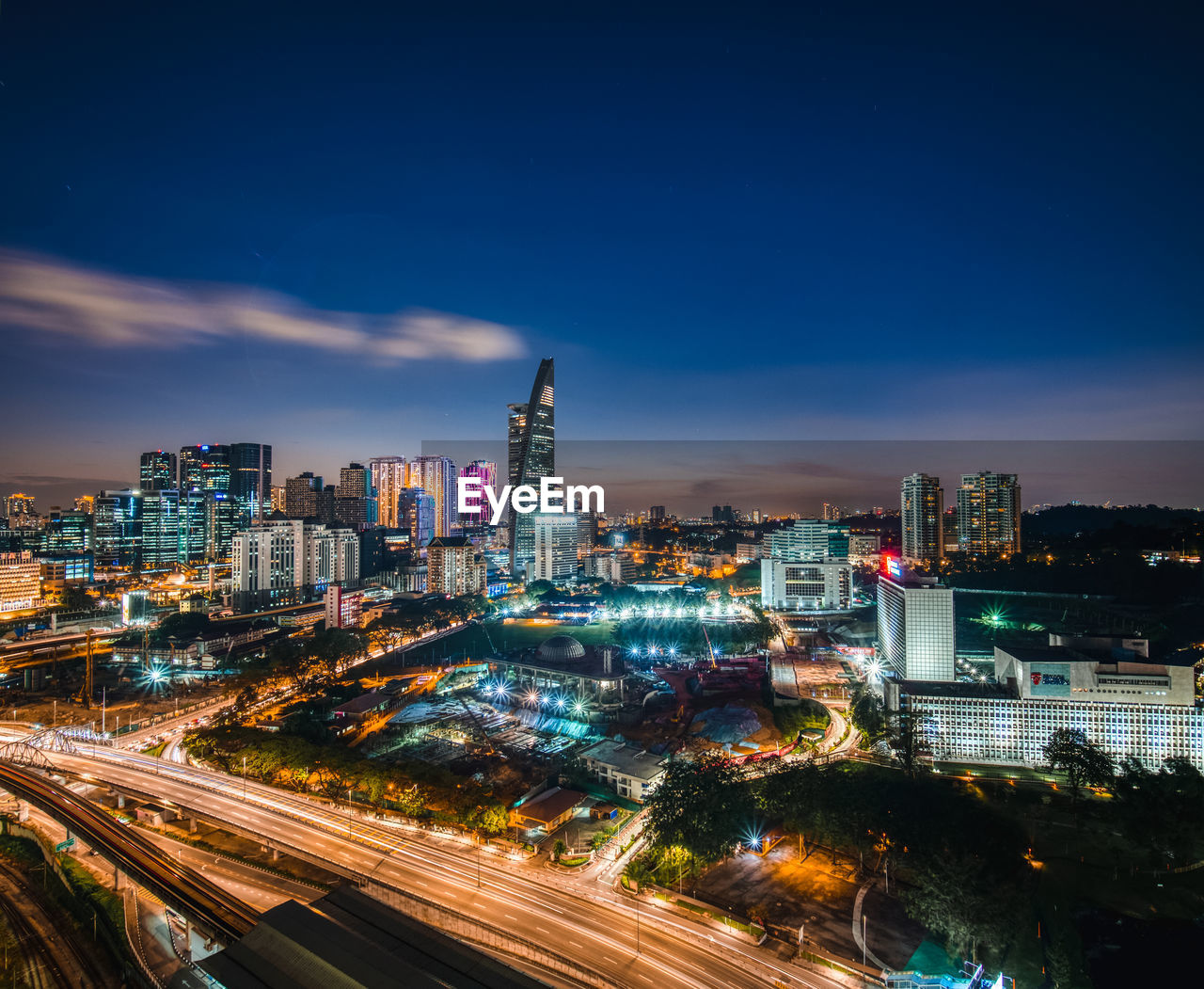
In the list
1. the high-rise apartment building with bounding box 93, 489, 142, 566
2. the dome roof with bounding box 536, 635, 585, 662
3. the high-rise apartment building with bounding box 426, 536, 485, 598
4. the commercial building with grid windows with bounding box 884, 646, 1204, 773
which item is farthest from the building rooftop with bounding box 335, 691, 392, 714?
the high-rise apartment building with bounding box 93, 489, 142, 566

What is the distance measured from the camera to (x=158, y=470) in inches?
1923

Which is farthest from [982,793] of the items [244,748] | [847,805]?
[244,748]

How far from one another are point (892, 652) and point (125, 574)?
145 feet

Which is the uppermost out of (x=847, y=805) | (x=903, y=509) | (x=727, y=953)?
(x=903, y=509)

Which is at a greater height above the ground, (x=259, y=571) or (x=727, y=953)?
(x=259, y=571)

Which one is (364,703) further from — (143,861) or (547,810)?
(143,861)

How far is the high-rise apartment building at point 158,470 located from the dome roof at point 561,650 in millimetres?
41659

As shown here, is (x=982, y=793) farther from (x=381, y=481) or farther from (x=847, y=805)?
(x=381, y=481)

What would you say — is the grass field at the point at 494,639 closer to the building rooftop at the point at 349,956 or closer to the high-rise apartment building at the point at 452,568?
the high-rise apartment building at the point at 452,568

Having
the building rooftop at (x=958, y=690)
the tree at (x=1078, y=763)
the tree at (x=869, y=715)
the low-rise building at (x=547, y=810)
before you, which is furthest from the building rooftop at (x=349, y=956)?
the building rooftop at (x=958, y=690)

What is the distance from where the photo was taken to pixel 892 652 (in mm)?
A: 20766

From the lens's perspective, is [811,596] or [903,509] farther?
[903,509]

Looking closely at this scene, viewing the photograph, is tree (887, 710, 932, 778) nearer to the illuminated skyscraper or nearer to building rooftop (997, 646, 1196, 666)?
building rooftop (997, 646, 1196, 666)

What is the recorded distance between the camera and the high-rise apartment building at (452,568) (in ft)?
120
